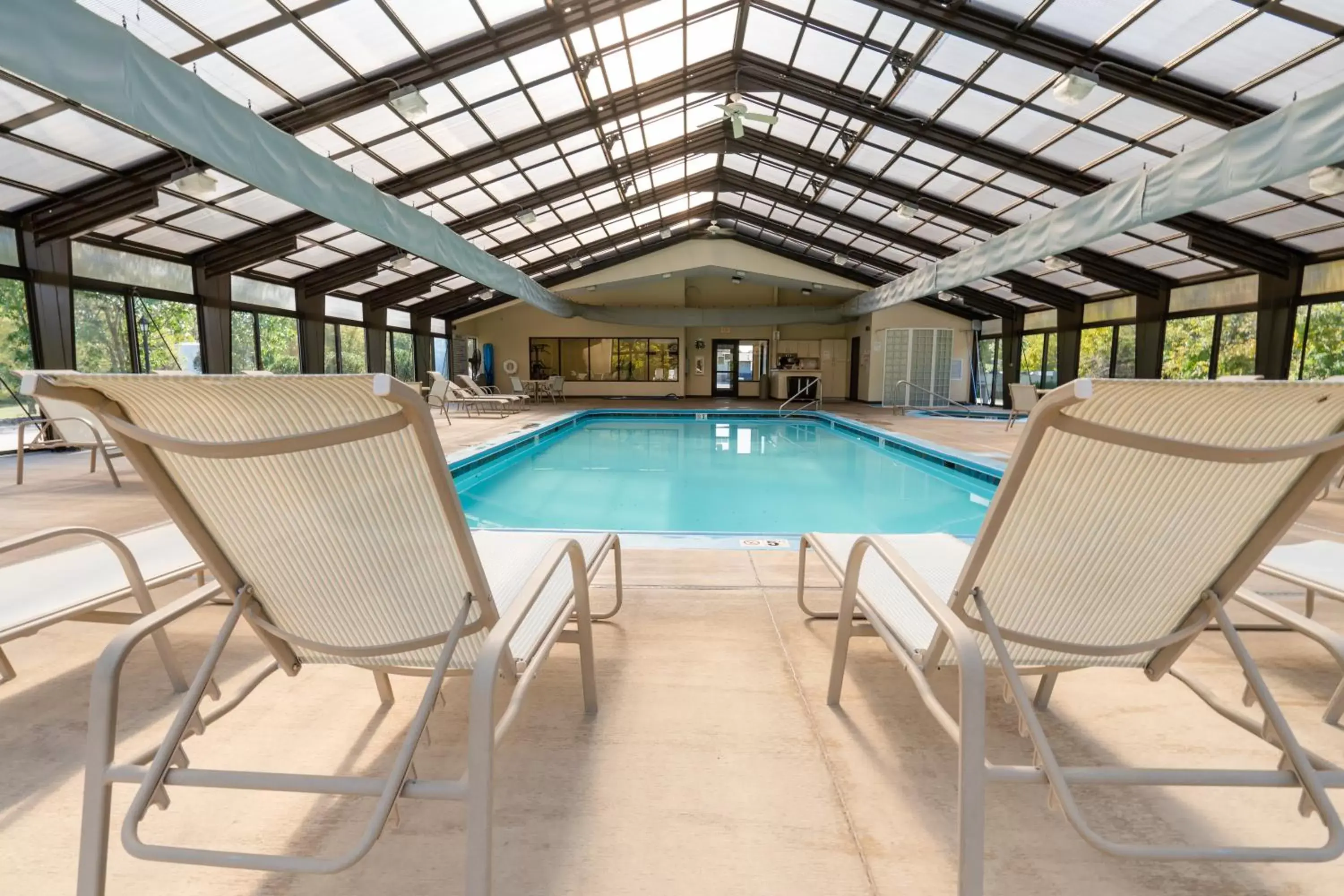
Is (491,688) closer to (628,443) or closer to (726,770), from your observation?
(726,770)

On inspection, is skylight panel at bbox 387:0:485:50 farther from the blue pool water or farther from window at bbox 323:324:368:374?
window at bbox 323:324:368:374

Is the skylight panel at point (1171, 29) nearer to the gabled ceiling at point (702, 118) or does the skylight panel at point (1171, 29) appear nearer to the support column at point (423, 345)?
the gabled ceiling at point (702, 118)

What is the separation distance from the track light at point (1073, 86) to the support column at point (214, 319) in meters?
10.1

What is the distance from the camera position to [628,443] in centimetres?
901

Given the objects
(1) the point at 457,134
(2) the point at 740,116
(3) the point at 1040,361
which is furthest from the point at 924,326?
(1) the point at 457,134

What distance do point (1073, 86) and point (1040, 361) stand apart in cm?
973

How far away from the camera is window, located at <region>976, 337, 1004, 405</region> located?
14211 mm

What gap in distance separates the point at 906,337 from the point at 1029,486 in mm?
14747

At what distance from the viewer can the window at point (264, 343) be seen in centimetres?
952

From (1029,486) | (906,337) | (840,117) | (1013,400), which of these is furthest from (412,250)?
(906,337)

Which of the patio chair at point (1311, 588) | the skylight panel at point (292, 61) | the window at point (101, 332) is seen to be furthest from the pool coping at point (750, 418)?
the window at point (101, 332)

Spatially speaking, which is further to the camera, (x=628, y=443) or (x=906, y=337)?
(x=906, y=337)

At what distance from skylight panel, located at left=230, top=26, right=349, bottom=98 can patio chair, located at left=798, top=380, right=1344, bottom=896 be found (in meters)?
5.87

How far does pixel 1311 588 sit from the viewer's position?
1.56 meters
